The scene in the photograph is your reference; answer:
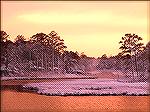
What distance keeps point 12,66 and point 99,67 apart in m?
77.2

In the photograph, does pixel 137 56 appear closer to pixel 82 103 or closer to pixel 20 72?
pixel 20 72

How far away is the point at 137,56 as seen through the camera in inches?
3066

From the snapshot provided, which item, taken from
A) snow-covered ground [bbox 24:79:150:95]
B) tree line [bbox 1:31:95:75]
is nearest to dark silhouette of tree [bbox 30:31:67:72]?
tree line [bbox 1:31:95:75]

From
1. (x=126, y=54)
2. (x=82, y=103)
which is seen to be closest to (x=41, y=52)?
(x=126, y=54)

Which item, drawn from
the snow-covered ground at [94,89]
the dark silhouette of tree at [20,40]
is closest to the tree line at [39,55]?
the dark silhouette of tree at [20,40]

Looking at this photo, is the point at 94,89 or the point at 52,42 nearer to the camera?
the point at 94,89

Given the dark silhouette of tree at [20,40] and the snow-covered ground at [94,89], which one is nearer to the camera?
the snow-covered ground at [94,89]

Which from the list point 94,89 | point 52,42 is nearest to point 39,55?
point 52,42

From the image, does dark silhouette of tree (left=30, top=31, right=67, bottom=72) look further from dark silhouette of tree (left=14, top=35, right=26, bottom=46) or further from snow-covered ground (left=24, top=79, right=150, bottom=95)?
snow-covered ground (left=24, top=79, right=150, bottom=95)

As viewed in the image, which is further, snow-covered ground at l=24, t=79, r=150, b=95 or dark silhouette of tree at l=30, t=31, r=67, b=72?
dark silhouette of tree at l=30, t=31, r=67, b=72

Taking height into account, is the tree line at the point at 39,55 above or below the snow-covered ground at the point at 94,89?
above

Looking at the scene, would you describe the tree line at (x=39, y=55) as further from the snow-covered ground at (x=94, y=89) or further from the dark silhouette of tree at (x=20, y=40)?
the snow-covered ground at (x=94, y=89)

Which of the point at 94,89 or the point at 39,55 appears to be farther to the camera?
the point at 39,55

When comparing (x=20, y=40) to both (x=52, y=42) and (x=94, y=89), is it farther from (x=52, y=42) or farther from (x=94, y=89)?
(x=94, y=89)
